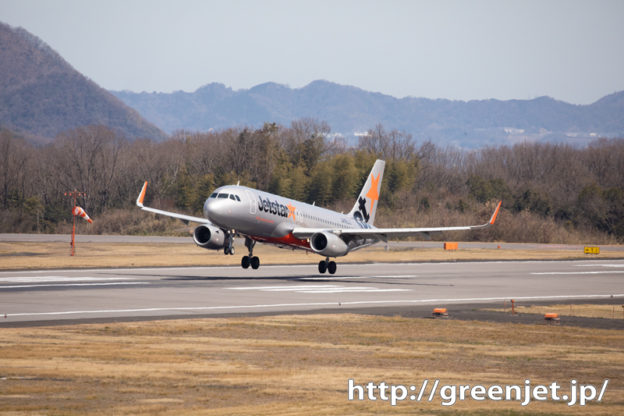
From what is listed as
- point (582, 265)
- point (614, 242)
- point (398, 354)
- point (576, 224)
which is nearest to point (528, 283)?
point (582, 265)

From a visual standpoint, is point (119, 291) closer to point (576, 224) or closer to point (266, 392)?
point (266, 392)

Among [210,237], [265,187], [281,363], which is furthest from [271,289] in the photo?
[265,187]

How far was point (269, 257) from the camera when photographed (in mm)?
69438

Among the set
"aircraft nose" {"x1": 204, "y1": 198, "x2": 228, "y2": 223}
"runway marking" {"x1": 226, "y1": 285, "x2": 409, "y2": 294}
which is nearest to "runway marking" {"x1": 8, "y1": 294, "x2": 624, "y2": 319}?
"runway marking" {"x1": 226, "y1": 285, "x2": 409, "y2": 294}

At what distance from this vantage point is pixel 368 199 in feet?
198

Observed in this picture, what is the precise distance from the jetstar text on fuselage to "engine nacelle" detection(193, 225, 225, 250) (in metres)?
2.67

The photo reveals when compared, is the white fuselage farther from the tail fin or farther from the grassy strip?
the grassy strip

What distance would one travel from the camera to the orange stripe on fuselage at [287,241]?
4878 cm

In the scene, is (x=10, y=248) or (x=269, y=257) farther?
(x=10, y=248)

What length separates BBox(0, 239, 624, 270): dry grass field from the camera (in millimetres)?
60844

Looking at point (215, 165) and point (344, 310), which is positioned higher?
point (215, 165)

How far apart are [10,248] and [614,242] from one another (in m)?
72.5

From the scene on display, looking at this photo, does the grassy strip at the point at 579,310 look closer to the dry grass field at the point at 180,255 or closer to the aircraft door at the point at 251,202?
the aircraft door at the point at 251,202

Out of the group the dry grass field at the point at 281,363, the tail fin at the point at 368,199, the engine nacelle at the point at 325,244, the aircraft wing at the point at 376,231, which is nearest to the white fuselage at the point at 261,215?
the aircraft wing at the point at 376,231
